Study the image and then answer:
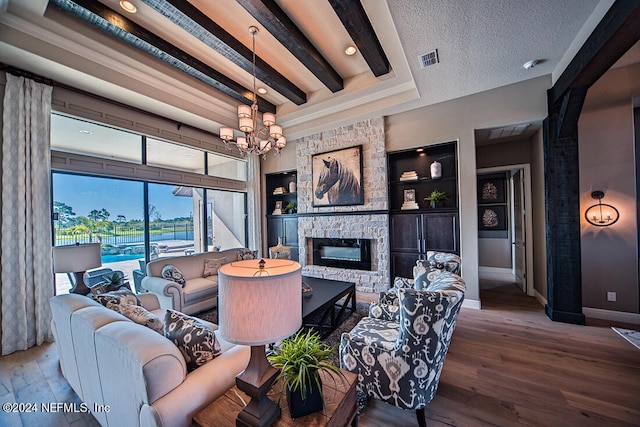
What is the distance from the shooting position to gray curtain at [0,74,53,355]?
262 centimetres

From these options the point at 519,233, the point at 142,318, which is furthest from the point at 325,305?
the point at 519,233

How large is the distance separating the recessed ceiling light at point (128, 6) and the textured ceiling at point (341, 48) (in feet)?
0.25

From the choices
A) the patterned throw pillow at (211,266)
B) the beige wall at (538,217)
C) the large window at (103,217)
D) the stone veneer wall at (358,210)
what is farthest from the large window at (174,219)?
the beige wall at (538,217)

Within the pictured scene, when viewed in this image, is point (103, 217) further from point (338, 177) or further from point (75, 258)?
point (338, 177)

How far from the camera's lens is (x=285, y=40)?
2764mm

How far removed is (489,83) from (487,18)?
140cm

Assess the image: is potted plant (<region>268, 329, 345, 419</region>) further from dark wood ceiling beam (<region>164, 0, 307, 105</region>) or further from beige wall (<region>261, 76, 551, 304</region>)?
beige wall (<region>261, 76, 551, 304</region>)

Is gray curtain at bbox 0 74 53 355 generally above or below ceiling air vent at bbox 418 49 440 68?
below

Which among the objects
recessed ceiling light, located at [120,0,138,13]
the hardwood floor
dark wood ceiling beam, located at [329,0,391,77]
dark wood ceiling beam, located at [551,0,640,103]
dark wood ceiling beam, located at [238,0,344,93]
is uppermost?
recessed ceiling light, located at [120,0,138,13]

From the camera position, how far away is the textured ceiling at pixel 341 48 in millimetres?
2186

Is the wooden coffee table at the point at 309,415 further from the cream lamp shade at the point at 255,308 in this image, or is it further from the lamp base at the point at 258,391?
the cream lamp shade at the point at 255,308

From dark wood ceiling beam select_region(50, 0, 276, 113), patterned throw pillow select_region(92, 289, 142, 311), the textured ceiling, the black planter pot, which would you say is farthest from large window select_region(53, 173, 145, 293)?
the black planter pot

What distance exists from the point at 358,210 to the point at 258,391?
12.9 feet

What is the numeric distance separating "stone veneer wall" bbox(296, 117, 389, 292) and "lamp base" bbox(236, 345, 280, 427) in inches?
144
